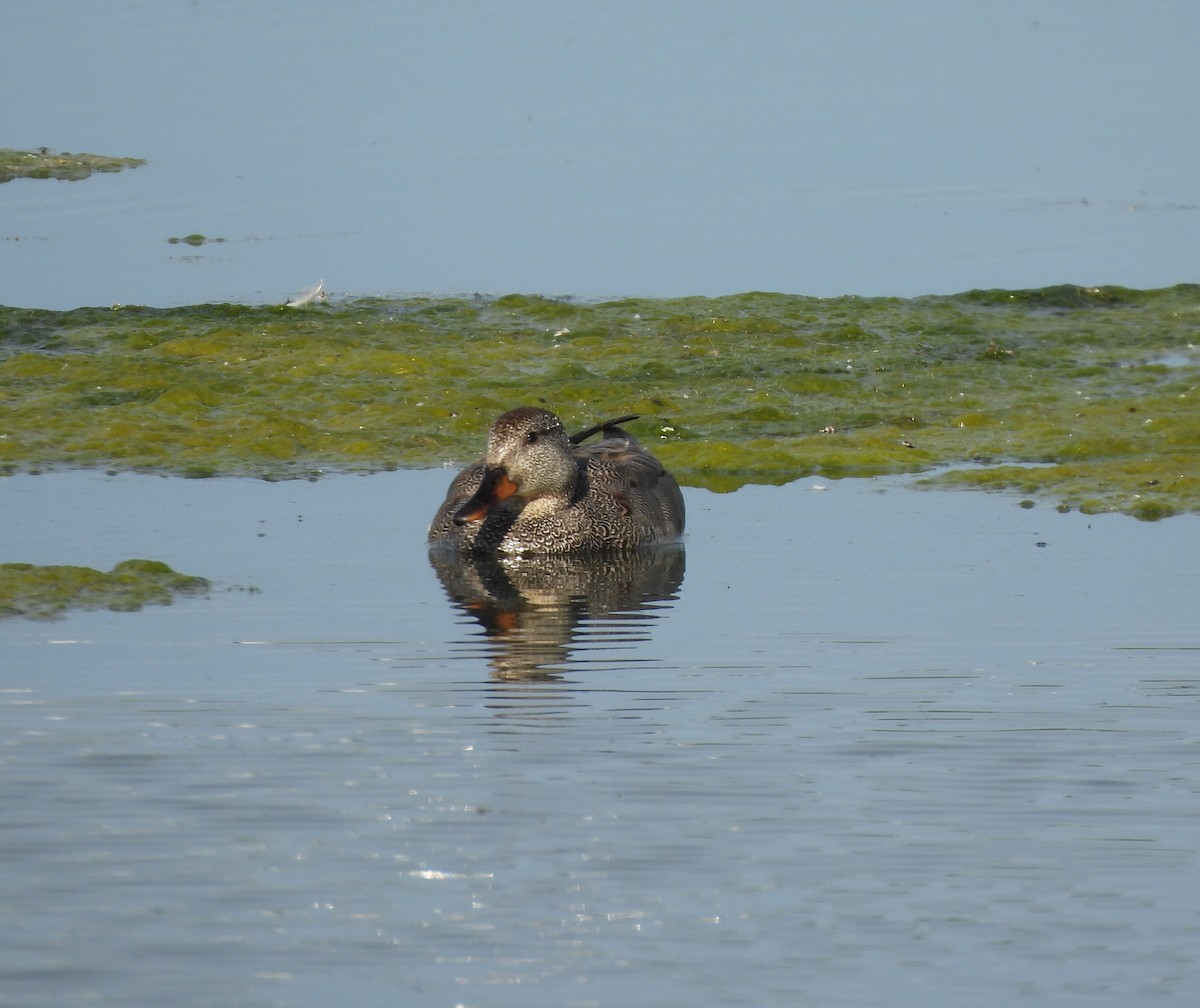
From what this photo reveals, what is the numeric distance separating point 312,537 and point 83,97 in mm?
16192

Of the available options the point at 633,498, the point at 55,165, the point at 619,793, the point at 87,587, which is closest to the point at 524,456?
the point at 633,498

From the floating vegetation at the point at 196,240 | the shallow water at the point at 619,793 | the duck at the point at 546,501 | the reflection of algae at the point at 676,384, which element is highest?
the floating vegetation at the point at 196,240

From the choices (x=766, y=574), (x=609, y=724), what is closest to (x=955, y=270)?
(x=766, y=574)

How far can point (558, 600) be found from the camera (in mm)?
10008

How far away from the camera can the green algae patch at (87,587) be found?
918 cm

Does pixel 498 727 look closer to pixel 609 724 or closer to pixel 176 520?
pixel 609 724

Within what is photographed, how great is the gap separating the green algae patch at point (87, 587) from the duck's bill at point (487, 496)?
163cm

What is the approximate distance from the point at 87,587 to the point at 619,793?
3.56 metres

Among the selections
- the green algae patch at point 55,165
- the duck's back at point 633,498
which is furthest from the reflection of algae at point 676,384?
the green algae patch at point 55,165

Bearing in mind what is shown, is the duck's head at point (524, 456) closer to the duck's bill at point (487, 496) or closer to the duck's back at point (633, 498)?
the duck's bill at point (487, 496)

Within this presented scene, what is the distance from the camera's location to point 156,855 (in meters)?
6.11

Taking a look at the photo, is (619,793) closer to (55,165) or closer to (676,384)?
(676,384)

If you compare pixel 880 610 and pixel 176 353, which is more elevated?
pixel 176 353

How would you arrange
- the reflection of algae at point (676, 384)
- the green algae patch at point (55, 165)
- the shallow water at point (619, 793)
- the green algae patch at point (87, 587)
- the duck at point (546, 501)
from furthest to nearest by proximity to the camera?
the green algae patch at point (55, 165)
the reflection of algae at point (676, 384)
the duck at point (546, 501)
the green algae patch at point (87, 587)
the shallow water at point (619, 793)
